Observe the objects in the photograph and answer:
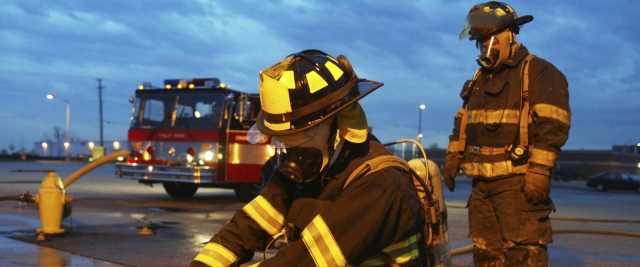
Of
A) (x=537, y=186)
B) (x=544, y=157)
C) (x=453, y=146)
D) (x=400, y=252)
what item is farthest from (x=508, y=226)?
(x=400, y=252)

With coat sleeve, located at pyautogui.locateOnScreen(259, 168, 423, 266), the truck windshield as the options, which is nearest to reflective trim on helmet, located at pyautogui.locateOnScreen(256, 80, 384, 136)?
coat sleeve, located at pyautogui.locateOnScreen(259, 168, 423, 266)

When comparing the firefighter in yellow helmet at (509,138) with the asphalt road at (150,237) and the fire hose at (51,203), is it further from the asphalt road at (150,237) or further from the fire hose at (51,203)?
the fire hose at (51,203)

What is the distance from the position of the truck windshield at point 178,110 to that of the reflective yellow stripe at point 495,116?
30.5ft

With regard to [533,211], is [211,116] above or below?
above

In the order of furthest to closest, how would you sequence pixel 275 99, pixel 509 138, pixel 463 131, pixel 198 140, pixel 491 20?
pixel 198 140, pixel 463 131, pixel 491 20, pixel 509 138, pixel 275 99

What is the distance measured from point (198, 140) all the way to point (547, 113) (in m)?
10.0

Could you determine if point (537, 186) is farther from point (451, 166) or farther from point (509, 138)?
point (451, 166)

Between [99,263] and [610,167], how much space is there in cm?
7906

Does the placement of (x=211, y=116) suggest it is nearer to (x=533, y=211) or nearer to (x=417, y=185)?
(x=533, y=211)

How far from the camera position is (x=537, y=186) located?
3.59m

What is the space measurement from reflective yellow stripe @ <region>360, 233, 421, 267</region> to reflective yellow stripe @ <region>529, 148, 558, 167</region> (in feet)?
Result: 4.82

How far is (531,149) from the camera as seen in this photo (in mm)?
3779

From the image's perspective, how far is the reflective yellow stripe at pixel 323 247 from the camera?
211 centimetres

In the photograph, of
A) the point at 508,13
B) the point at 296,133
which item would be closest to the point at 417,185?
the point at 296,133
